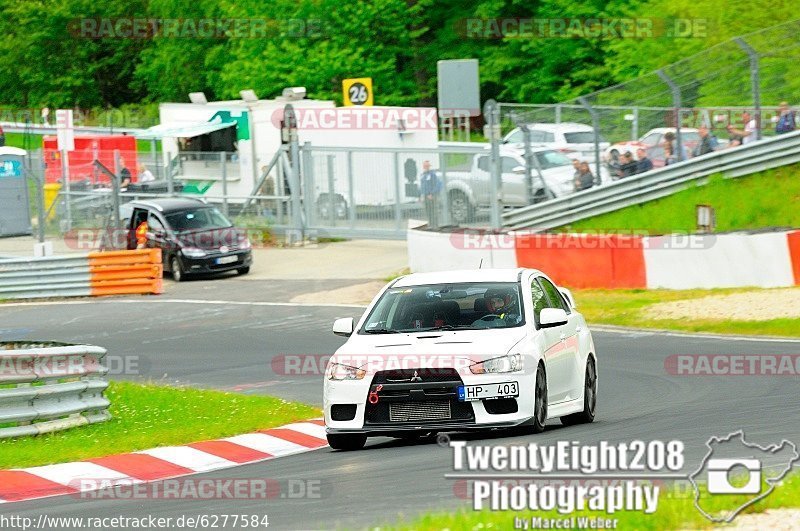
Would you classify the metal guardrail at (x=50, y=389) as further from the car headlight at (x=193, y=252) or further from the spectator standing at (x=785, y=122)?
the car headlight at (x=193, y=252)

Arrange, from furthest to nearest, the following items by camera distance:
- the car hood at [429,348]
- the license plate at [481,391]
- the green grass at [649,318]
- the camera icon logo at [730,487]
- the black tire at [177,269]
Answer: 1. the black tire at [177,269]
2. the green grass at [649,318]
3. the car hood at [429,348]
4. the license plate at [481,391]
5. the camera icon logo at [730,487]

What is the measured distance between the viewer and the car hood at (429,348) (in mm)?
11969

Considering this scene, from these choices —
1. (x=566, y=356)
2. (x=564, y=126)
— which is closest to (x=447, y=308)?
(x=566, y=356)

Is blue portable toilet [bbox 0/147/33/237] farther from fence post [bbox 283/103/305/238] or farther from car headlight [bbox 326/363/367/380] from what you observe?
car headlight [bbox 326/363/367/380]

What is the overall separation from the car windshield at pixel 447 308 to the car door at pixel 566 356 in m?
0.44

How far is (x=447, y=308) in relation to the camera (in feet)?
42.7

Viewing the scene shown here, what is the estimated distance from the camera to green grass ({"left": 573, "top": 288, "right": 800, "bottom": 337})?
68.2 ft

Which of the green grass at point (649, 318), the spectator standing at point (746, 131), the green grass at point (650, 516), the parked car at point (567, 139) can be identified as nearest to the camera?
the green grass at point (650, 516)

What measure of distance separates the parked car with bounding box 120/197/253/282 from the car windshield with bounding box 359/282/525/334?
2007cm

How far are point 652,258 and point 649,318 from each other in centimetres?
264

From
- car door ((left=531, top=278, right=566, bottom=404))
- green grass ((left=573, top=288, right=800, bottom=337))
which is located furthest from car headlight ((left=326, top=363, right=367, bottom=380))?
green grass ((left=573, top=288, right=800, bottom=337))

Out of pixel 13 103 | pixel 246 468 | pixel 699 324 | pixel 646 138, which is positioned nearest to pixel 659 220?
pixel 646 138

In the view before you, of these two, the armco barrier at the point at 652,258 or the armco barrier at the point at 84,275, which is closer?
the armco barrier at the point at 652,258

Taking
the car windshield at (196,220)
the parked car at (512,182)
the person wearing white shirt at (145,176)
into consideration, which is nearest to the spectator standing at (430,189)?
the parked car at (512,182)
